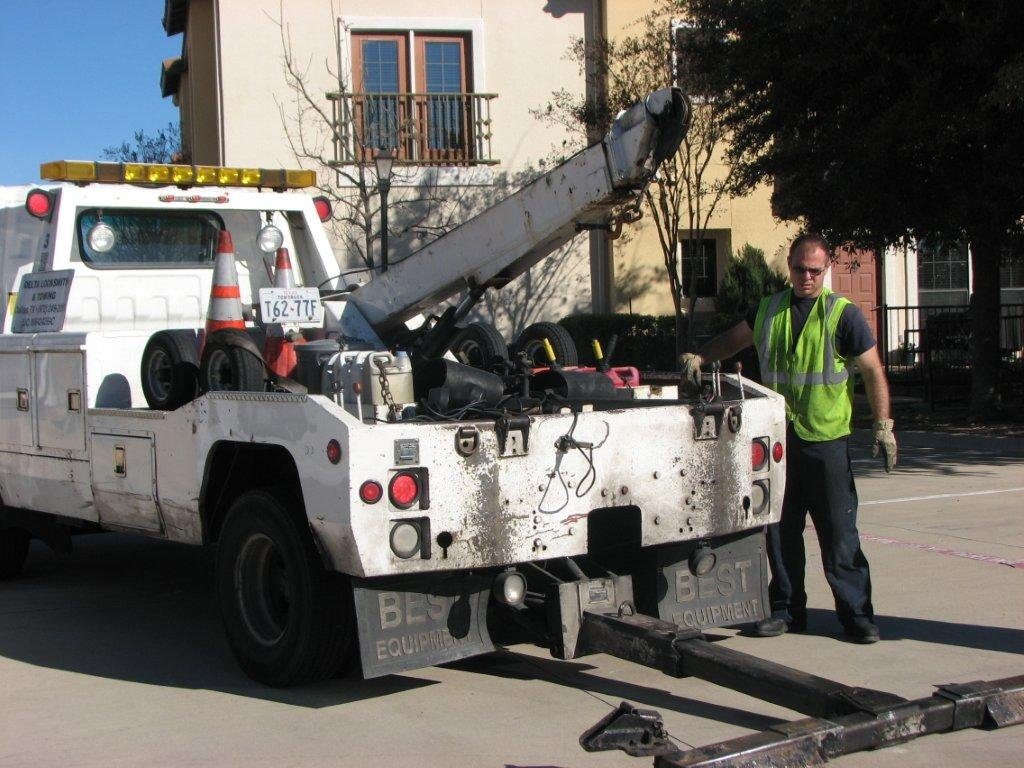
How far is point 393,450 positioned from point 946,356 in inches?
619

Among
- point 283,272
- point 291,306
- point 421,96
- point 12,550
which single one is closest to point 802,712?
point 291,306

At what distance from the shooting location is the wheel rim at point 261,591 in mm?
5391

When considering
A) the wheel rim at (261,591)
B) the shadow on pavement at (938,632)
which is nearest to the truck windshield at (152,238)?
the wheel rim at (261,591)

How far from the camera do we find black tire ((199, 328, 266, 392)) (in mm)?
5594

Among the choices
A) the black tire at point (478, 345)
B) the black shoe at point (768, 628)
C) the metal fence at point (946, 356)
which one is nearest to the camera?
the black shoe at point (768, 628)

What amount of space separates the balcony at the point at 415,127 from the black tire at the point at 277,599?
50.1ft

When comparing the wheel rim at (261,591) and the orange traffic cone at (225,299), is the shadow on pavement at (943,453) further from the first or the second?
the wheel rim at (261,591)

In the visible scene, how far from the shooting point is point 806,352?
611 cm

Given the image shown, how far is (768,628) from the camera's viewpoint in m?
6.14

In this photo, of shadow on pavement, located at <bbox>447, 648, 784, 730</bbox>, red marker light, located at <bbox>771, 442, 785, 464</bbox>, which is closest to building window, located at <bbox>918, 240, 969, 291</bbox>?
red marker light, located at <bbox>771, 442, 785, 464</bbox>

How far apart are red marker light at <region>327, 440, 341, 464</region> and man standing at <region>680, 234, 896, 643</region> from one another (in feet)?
6.48

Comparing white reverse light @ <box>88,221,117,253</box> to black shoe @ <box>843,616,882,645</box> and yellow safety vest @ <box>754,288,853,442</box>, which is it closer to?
yellow safety vest @ <box>754,288,853,442</box>

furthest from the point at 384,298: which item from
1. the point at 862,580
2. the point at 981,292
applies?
the point at 981,292

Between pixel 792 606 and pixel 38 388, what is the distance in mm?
4158
